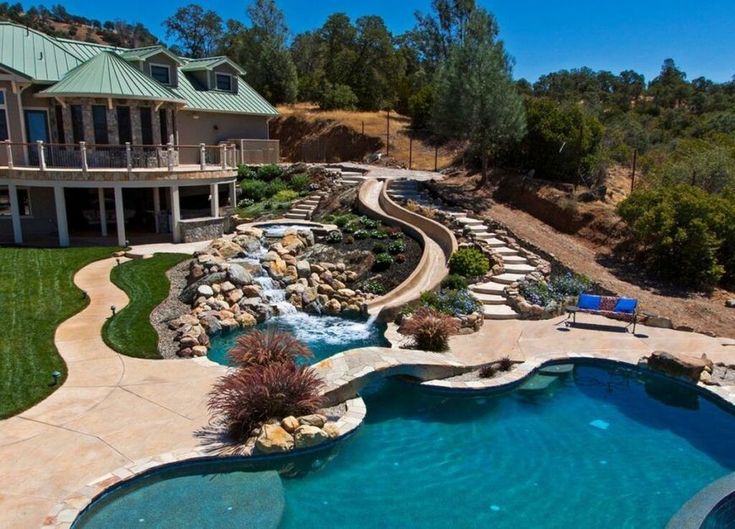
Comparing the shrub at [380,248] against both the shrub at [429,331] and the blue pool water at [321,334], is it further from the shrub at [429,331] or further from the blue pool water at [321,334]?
the shrub at [429,331]

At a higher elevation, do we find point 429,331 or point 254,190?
point 254,190

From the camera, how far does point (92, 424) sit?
9516 millimetres

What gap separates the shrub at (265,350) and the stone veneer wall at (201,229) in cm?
1279

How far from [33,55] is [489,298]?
22405 mm

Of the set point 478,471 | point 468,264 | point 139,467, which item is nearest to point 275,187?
point 468,264

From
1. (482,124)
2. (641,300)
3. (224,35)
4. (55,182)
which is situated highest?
(224,35)

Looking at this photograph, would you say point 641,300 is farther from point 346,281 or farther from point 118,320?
point 118,320

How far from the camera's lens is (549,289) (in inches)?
655

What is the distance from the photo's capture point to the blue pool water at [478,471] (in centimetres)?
782

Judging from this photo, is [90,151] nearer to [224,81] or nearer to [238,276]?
[238,276]

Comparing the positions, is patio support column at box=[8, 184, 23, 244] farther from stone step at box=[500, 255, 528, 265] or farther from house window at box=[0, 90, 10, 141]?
stone step at box=[500, 255, 528, 265]

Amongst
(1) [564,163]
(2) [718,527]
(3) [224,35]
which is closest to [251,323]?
(2) [718,527]

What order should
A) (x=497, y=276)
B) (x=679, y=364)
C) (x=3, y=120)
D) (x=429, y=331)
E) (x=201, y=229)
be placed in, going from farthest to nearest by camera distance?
(x=201, y=229) < (x=3, y=120) < (x=497, y=276) < (x=429, y=331) < (x=679, y=364)

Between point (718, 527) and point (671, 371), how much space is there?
4.82m
